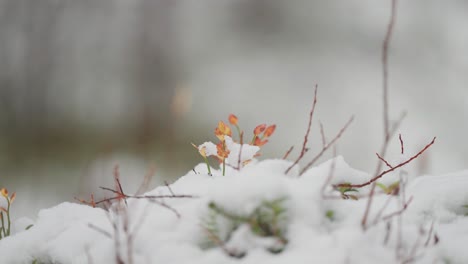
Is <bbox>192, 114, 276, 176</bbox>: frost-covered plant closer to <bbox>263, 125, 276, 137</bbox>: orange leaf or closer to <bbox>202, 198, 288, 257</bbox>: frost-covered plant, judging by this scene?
<bbox>263, 125, 276, 137</bbox>: orange leaf

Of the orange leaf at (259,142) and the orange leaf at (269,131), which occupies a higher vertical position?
the orange leaf at (269,131)

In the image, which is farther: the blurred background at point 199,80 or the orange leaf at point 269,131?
the blurred background at point 199,80

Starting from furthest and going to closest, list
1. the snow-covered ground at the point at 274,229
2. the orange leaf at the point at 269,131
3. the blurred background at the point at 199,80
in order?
the blurred background at the point at 199,80 < the orange leaf at the point at 269,131 < the snow-covered ground at the point at 274,229

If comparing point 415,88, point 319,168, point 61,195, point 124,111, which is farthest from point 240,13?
point 319,168

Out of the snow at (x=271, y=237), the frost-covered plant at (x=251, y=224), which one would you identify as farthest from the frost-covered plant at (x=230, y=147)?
the frost-covered plant at (x=251, y=224)

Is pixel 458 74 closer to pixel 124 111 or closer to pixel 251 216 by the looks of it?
pixel 124 111

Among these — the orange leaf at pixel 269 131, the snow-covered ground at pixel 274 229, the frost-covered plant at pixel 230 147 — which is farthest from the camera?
the orange leaf at pixel 269 131

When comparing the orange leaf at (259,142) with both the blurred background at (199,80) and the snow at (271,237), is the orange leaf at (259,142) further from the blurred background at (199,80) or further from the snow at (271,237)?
the blurred background at (199,80)
